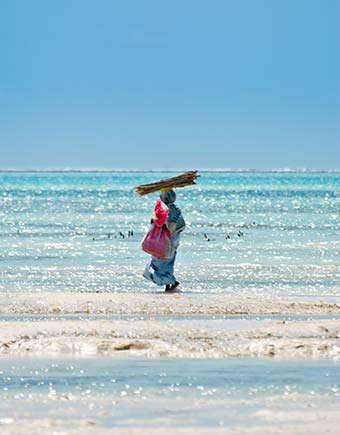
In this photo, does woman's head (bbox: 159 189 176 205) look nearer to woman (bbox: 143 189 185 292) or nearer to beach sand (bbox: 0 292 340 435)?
woman (bbox: 143 189 185 292)

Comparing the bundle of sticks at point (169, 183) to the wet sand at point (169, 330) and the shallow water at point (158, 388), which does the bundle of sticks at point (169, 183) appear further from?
the shallow water at point (158, 388)

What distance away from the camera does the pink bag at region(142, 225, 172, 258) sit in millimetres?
18333

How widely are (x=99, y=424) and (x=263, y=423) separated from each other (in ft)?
3.65

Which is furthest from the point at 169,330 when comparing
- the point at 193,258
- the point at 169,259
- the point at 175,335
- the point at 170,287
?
the point at 193,258

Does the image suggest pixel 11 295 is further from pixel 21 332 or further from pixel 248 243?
pixel 248 243

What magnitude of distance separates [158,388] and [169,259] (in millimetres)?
8028

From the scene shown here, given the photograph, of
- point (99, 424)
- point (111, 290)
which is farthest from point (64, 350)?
point (111, 290)

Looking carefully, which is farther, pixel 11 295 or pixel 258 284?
pixel 258 284

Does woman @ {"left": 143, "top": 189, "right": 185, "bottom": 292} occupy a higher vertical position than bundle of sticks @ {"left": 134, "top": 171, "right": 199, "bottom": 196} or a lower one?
lower

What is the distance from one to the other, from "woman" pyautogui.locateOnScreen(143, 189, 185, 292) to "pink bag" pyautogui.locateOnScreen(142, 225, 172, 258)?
9 cm

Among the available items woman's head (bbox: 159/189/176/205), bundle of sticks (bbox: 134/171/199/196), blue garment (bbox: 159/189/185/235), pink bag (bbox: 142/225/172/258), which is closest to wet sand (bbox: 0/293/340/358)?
pink bag (bbox: 142/225/172/258)

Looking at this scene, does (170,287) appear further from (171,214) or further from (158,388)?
(158,388)

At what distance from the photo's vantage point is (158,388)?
10523mm

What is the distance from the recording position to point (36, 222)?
50.3 metres
